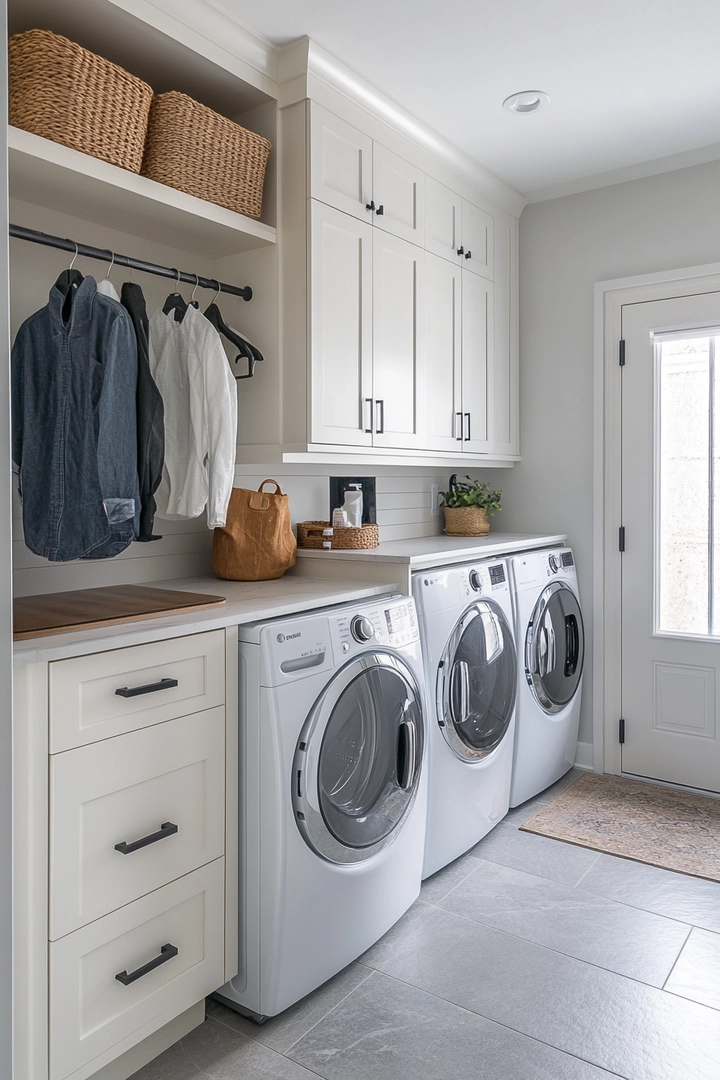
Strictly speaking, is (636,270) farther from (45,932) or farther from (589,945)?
(45,932)

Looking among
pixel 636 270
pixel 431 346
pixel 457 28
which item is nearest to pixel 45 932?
pixel 431 346

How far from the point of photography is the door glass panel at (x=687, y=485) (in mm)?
3029

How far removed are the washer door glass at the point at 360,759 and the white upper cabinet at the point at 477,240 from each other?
6.06 feet

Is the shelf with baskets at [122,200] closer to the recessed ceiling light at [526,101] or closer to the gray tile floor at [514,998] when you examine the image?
the recessed ceiling light at [526,101]

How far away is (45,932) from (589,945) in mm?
1448

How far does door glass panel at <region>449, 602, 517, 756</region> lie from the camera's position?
8.11 ft

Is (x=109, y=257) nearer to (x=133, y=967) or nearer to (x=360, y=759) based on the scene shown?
(x=360, y=759)

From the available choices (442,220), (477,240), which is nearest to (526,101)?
(442,220)

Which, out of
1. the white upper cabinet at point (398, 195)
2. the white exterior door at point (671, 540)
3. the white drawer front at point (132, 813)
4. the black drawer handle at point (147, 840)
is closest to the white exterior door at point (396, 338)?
the white upper cabinet at point (398, 195)

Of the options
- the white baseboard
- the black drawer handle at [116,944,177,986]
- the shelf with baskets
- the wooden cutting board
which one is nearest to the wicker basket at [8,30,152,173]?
the shelf with baskets

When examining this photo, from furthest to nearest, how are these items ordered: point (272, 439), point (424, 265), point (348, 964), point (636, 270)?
point (636, 270)
point (424, 265)
point (272, 439)
point (348, 964)

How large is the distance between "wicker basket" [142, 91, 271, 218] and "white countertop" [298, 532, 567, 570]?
1.08 m

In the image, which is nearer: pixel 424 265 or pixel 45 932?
pixel 45 932

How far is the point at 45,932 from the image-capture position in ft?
4.55
